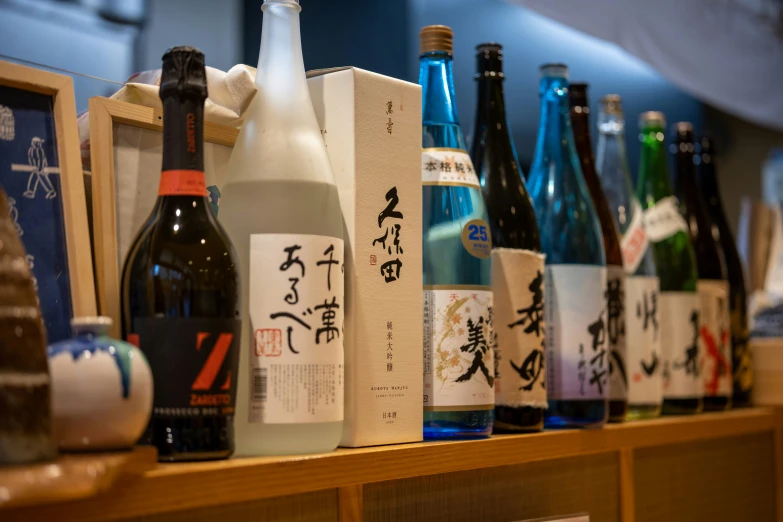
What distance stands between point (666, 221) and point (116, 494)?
94 centimetres

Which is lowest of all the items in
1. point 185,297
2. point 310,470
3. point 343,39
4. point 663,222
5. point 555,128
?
point 310,470

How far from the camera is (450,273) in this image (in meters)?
0.78

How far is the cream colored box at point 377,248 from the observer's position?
675 mm

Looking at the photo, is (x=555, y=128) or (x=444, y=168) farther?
(x=555, y=128)

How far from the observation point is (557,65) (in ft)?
3.36

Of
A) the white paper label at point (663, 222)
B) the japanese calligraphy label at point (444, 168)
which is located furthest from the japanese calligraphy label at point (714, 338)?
the japanese calligraphy label at point (444, 168)

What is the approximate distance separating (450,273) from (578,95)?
458 millimetres

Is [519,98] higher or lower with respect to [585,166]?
higher

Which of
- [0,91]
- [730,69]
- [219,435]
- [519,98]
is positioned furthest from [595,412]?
[730,69]

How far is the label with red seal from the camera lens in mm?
572

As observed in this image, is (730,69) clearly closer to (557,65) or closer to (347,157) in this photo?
(557,65)

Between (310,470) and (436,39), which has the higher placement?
(436,39)

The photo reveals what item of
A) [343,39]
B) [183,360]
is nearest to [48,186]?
[183,360]

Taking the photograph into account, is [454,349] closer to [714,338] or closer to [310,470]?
[310,470]
